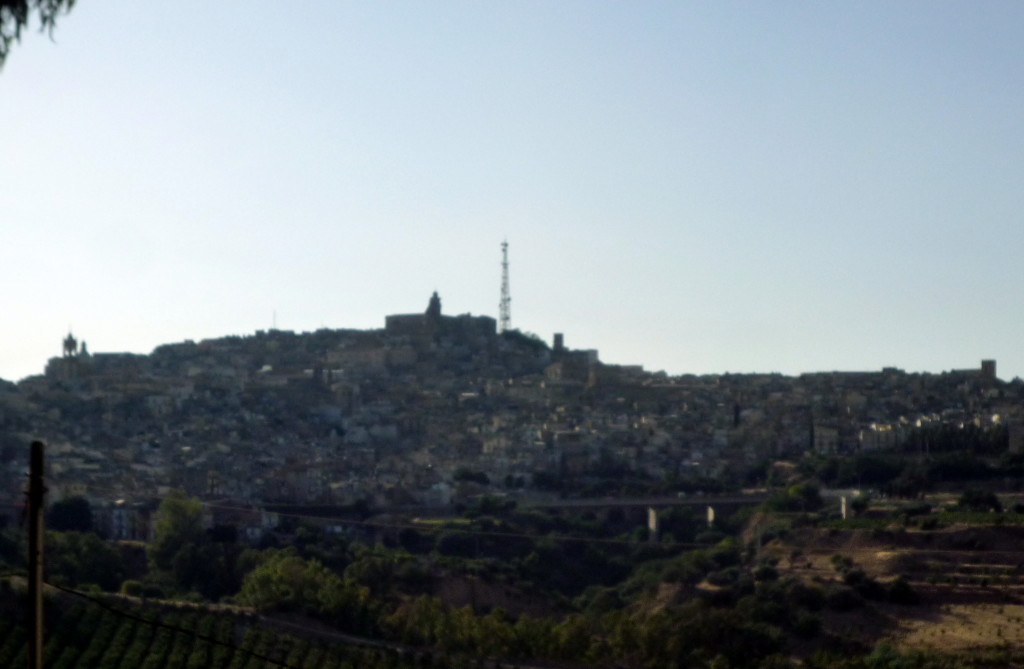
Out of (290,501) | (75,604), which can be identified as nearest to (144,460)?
(290,501)

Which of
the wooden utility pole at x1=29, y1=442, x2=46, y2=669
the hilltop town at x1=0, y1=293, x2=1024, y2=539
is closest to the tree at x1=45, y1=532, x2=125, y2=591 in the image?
the hilltop town at x1=0, y1=293, x2=1024, y2=539

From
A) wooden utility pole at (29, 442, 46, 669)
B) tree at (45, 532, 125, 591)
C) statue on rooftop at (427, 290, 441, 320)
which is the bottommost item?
tree at (45, 532, 125, 591)

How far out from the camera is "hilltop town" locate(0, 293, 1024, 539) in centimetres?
4634

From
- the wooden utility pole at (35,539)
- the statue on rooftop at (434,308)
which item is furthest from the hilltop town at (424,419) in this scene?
the wooden utility pole at (35,539)

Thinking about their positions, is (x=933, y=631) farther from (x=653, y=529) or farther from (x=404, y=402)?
(x=404, y=402)

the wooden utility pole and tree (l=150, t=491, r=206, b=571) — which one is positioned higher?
the wooden utility pole

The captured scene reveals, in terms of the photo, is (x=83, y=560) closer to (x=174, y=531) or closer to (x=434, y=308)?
(x=174, y=531)

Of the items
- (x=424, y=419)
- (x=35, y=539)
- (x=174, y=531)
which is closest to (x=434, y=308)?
(x=424, y=419)

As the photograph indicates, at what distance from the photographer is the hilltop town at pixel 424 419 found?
152 ft

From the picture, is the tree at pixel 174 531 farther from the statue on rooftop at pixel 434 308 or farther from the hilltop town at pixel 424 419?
the statue on rooftop at pixel 434 308

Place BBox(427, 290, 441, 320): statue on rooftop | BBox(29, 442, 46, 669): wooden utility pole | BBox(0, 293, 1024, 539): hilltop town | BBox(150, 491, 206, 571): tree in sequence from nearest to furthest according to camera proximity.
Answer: BBox(29, 442, 46, 669): wooden utility pole
BBox(150, 491, 206, 571): tree
BBox(0, 293, 1024, 539): hilltop town
BBox(427, 290, 441, 320): statue on rooftop

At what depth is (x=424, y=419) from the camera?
62188 millimetres

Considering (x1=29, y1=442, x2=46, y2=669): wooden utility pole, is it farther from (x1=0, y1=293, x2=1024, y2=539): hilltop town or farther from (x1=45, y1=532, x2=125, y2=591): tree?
(x1=0, y1=293, x2=1024, y2=539): hilltop town

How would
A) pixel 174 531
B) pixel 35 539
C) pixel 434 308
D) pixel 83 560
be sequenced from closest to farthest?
pixel 35 539
pixel 83 560
pixel 174 531
pixel 434 308
